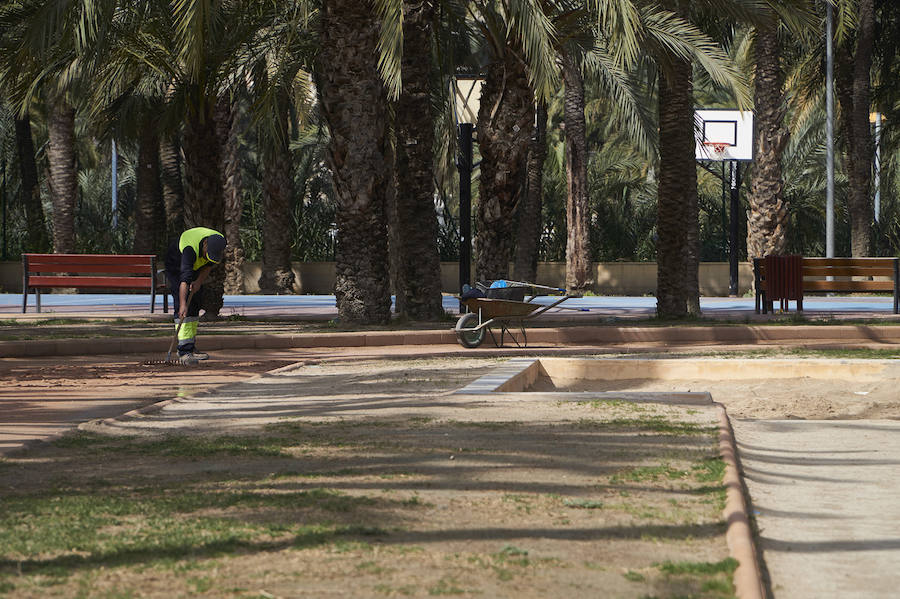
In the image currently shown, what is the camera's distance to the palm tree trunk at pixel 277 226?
91.2 feet

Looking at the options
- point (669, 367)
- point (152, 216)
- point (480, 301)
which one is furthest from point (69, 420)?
point (152, 216)

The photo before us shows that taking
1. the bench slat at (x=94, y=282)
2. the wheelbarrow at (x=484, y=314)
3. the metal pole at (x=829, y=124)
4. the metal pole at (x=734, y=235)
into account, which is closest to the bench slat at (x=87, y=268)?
the bench slat at (x=94, y=282)

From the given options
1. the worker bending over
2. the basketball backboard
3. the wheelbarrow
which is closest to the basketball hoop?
the basketball backboard

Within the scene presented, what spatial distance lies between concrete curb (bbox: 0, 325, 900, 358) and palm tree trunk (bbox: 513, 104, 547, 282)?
12.0 m

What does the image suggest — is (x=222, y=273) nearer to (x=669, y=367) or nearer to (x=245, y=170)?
(x=669, y=367)

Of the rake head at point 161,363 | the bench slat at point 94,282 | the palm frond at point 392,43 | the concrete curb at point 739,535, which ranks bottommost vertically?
the concrete curb at point 739,535

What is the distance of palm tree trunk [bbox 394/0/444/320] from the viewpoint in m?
16.9

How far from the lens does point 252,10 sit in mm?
19203

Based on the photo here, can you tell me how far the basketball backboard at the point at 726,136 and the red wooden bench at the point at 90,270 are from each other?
14.9 meters

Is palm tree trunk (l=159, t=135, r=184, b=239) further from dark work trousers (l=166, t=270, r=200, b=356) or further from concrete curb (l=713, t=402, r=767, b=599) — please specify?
concrete curb (l=713, t=402, r=767, b=599)

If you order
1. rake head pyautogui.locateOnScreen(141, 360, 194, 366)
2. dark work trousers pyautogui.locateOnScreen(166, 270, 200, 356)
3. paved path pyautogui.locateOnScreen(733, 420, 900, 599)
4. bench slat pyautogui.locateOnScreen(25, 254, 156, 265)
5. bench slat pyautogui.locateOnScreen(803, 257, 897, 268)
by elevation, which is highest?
bench slat pyautogui.locateOnScreen(25, 254, 156, 265)

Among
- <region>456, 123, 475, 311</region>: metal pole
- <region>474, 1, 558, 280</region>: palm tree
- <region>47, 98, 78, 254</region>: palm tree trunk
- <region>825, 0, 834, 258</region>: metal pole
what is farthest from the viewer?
<region>825, 0, 834, 258</region>: metal pole

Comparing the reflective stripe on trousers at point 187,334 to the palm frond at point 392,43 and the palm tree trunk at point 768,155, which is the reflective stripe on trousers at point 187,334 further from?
the palm tree trunk at point 768,155

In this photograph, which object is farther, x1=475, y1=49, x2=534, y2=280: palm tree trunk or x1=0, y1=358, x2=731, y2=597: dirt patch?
x1=475, y1=49, x2=534, y2=280: palm tree trunk
